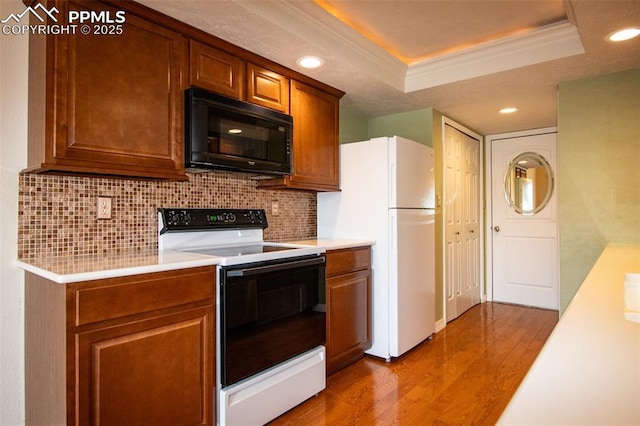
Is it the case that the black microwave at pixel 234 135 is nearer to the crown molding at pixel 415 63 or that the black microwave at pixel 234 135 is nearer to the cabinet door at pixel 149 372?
the crown molding at pixel 415 63

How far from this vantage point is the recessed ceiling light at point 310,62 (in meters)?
2.37

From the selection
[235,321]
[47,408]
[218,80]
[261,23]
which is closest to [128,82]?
[218,80]

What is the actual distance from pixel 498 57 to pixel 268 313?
2276 mm

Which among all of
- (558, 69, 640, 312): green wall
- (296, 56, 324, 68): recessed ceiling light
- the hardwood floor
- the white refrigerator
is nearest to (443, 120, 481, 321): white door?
the hardwood floor

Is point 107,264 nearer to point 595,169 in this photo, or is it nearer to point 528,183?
point 595,169

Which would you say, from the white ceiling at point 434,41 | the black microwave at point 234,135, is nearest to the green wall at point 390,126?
the white ceiling at point 434,41

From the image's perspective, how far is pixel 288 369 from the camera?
209cm

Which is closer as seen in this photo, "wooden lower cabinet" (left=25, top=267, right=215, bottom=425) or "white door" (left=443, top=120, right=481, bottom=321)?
"wooden lower cabinet" (left=25, top=267, right=215, bottom=425)

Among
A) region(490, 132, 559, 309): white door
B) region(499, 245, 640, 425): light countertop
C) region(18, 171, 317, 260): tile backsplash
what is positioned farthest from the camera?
region(490, 132, 559, 309): white door

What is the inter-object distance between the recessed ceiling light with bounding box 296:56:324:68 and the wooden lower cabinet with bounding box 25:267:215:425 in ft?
4.77

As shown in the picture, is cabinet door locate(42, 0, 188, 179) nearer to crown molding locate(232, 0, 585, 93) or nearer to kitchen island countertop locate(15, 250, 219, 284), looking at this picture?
kitchen island countertop locate(15, 250, 219, 284)

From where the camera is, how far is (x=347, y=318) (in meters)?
2.62

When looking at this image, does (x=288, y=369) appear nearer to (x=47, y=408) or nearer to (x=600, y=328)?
(x=47, y=408)

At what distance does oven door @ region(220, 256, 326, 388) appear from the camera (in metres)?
1.79
